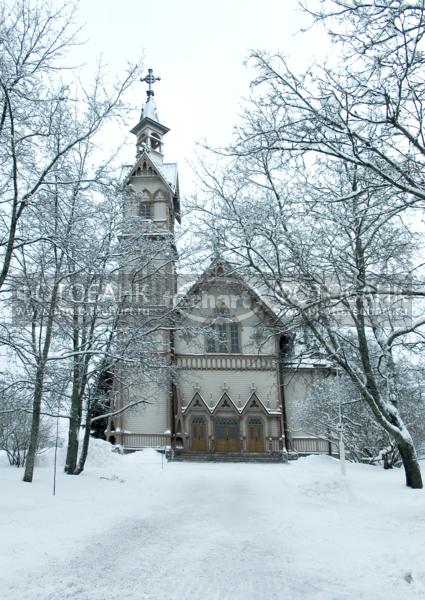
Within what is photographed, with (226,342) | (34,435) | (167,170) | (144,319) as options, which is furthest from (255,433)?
(167,170)

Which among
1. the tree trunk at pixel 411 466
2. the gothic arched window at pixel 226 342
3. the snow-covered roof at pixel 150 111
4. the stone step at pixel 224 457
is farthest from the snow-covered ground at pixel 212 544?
the snow-covered roof at pixel 150 111

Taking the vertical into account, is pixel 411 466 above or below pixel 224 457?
above

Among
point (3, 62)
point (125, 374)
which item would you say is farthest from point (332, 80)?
point (125, 374)

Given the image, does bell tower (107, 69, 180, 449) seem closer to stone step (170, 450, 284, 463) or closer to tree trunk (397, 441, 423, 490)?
stone step (170, 450, 284, 463)

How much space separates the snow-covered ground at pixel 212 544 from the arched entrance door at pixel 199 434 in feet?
58.5

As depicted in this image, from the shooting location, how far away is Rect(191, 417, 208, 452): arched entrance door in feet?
101

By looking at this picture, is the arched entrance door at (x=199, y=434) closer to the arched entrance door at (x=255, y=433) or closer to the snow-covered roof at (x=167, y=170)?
the arched entrance door at (x=255, y=433)

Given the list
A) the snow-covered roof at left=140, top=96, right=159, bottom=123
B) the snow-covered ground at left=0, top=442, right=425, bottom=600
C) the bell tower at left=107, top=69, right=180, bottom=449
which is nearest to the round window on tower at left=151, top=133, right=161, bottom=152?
the snow-covered roof at left=140, top=96, right=159, bottom=123

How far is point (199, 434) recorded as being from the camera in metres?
31.0

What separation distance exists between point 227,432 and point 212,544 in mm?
24641

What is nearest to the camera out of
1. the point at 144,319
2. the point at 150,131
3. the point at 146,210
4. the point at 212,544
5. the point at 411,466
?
the point at 212,544

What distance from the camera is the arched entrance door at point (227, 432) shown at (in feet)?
102

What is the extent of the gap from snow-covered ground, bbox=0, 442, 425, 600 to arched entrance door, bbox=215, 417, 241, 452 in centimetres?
1796

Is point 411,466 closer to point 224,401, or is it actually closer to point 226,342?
point 224,401
